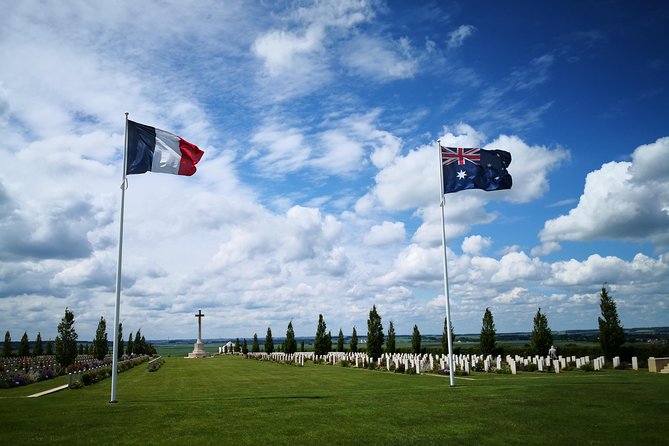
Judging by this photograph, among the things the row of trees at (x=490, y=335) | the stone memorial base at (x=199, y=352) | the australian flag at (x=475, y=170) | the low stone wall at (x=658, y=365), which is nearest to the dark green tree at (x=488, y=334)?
the row of trees at (x=490, y=335)

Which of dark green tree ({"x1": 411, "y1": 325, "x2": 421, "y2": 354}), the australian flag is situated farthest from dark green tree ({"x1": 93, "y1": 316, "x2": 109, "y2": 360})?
the australian flag

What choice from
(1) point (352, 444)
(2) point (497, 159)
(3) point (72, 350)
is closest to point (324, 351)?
(3) point (72, 350)

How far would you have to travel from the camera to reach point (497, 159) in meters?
21.8

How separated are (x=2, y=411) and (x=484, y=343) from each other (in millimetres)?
36551

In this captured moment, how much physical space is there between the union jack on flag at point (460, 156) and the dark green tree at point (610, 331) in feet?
74.1

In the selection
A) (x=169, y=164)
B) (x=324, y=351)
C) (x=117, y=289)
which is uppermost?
(x=169, y=164)

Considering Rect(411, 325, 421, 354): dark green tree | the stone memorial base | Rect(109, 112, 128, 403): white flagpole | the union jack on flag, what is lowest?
the stone memorial base

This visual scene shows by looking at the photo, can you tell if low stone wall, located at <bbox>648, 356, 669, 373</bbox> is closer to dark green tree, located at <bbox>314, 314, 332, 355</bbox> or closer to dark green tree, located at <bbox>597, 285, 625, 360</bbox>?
dark green tree, located at <bbox>597, 285, 625, 360</bbox>

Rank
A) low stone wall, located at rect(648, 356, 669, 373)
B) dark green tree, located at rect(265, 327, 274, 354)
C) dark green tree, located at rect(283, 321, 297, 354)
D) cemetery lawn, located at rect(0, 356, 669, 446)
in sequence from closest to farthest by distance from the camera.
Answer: cemetery lawn, located at rect(0, 356, 669, 446) → low stone wall, located at rect(648, 356, 669, 373) → dark green tree, located at rect(283, 321, 297, 354) → dark green tree, located at rect(265, 327, 274, 354)

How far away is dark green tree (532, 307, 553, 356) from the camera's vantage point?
40062 mm

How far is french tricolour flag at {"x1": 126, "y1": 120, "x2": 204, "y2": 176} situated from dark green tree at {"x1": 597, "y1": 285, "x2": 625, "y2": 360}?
32318 millimetres

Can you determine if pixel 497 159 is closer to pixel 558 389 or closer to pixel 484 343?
pixel 558 389

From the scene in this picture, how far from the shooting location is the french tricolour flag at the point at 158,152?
1886 cm

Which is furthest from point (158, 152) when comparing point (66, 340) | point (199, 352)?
point (199, 352)
